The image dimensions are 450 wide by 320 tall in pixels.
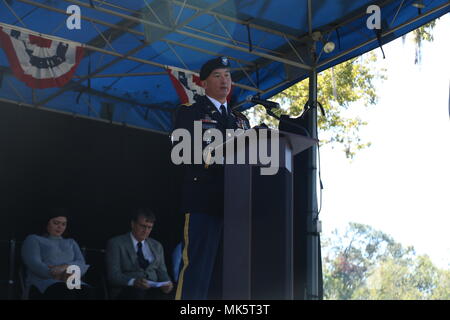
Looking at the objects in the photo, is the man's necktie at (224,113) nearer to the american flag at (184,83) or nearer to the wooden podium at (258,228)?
the wooden podium at (258,228)

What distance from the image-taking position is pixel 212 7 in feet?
20.7

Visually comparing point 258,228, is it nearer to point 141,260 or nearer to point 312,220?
point 312,220

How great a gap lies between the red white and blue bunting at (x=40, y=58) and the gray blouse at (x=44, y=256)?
5.64 feet

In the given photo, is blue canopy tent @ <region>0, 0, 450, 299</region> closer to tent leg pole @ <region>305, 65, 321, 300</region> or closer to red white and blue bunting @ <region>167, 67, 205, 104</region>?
tent leg pole @ <region>305, 65, 321, 300</region>

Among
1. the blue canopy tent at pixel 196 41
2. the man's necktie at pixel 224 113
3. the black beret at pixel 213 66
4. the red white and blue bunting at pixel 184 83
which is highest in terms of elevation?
the blue canopy tent at pixel 196 41

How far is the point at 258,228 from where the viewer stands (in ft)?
8.79

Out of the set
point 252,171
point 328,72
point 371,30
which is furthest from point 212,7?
point 328,72

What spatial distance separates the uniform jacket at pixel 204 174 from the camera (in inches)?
120

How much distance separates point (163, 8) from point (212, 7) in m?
0.55

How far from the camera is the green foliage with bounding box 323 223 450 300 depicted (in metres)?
22.6

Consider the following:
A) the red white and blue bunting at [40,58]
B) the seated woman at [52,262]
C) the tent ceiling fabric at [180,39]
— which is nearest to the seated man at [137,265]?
the seated woman at [52,262]

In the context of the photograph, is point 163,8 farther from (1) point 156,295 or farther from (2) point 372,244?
(2) point 372,244

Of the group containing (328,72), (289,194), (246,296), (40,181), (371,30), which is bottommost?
(246,296)

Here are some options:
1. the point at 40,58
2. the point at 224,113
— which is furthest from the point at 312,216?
the point at 224,113
